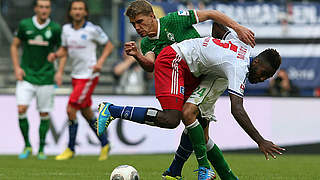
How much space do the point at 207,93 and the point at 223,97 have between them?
22.2 feet

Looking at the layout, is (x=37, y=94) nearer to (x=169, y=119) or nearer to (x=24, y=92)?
(x=24, y=92)

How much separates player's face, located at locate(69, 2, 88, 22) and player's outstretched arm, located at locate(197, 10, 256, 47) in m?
4.21

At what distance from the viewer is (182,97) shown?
6.57 m

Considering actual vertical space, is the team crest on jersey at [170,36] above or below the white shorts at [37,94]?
above

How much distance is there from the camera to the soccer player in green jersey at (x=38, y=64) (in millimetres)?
11023

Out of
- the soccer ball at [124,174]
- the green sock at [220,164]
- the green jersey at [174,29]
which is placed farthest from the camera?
the green jersey at [174,29]

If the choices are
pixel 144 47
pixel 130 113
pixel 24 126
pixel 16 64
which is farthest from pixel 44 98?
pixel 130 113

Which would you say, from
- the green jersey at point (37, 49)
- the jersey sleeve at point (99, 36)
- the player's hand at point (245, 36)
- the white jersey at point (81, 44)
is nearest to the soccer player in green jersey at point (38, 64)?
the green jersey at point (37, 49)

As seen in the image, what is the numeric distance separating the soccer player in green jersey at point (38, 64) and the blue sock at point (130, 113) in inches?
184

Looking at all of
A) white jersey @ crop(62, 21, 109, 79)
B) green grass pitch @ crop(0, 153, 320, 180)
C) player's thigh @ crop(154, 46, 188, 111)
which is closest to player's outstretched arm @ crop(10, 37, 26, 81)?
white jersey @ crop(62, 21, 109, 79)

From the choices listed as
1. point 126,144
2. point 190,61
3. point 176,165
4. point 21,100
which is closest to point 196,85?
point 190,61

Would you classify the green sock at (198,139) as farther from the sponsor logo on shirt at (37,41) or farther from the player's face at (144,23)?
the sponsor logo on shirt at (37,41)

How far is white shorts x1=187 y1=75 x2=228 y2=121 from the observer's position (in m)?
6.78

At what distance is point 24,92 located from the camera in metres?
11.0
